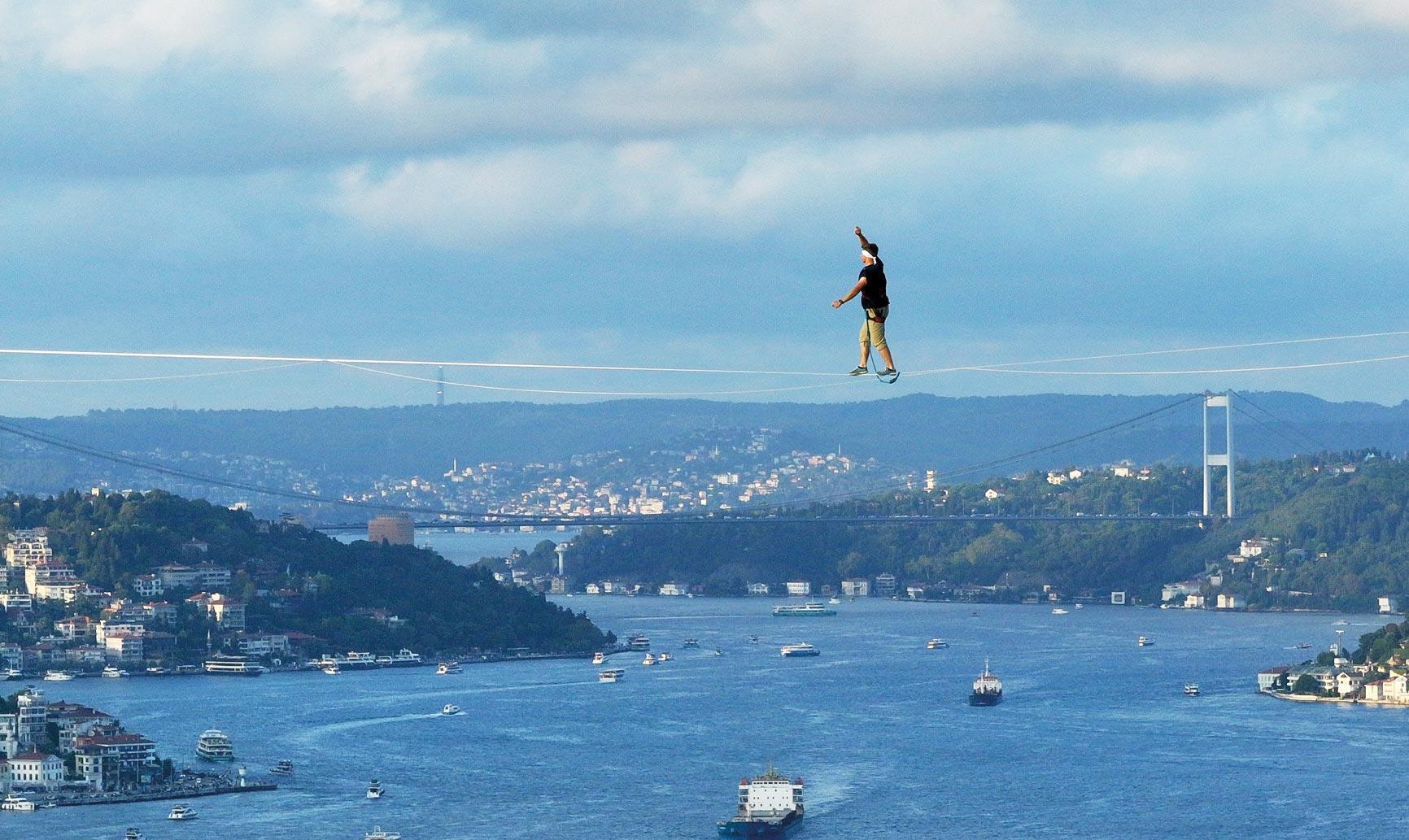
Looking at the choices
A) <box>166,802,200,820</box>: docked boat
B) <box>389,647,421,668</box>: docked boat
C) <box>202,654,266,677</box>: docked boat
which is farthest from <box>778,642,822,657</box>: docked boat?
<box>166,802,200,820</box>: docked boat

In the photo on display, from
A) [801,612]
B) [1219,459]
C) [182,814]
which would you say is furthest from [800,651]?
[1219,459]

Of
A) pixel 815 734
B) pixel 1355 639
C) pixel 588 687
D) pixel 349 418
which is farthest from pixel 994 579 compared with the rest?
pixel 349 418

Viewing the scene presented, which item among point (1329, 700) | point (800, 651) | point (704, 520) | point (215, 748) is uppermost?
point (704, 520)

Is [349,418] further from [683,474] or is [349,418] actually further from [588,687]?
[588,687]

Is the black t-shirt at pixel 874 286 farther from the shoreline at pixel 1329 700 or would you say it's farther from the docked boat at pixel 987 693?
the shoreline at pixel 1329 700

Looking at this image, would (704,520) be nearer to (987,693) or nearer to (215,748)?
(987,693)

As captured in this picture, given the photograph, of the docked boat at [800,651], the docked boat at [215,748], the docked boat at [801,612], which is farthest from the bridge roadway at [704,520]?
the docked boat at [215,748]
